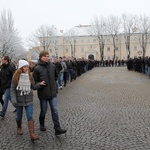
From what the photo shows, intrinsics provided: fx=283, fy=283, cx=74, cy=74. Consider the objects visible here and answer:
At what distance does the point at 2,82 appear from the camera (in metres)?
8.29

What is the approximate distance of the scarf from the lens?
19.8 ft

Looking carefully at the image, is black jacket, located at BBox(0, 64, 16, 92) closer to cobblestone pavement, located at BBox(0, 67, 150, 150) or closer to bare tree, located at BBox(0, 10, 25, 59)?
cobblestone pavement, located at BBox(0, 67, 150, 150)

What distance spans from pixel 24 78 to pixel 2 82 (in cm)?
245

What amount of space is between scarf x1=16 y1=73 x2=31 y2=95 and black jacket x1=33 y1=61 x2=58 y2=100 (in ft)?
0.91

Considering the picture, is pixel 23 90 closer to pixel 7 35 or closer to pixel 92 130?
pixel 92 130

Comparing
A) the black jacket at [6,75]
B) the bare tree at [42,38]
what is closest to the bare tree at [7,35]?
the bare tree at [42,38]

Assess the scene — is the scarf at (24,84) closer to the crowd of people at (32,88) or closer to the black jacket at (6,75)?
the crowd of people at (32,88)

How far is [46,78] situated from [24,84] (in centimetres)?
52

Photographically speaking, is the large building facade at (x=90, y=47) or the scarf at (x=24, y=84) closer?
Result: the scarf at (x=24, y=84)

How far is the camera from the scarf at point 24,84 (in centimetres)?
602

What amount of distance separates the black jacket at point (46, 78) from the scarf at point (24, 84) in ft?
0.91

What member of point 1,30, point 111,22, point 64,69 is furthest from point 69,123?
point 111,22

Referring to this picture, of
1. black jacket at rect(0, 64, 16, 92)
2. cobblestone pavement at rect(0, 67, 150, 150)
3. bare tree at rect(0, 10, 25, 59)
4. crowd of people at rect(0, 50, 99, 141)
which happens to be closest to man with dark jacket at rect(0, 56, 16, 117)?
black jacket at rect(0, 64, 16, 92)

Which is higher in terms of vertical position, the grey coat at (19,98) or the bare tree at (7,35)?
the bare tree at (7,35)
